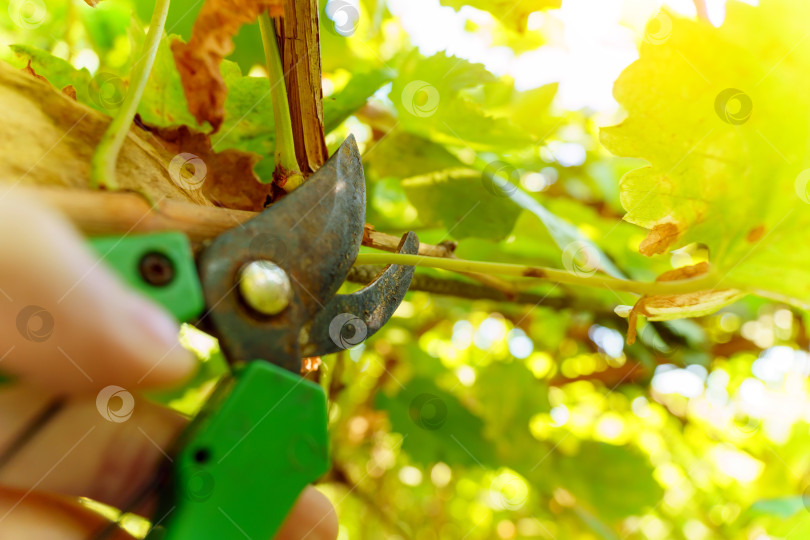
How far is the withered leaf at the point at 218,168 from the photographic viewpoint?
1.56ft

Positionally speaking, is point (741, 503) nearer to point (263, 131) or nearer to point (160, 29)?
point (263, 131)

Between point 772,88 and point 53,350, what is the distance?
479mm

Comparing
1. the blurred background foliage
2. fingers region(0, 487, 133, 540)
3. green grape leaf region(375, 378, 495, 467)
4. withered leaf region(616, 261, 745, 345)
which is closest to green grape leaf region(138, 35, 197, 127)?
the blurred background foliage

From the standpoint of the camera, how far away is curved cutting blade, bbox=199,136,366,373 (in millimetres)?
337

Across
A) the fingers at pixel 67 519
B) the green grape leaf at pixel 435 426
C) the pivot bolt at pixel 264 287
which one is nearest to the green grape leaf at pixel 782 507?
the green grape leaf at pixel 435 426

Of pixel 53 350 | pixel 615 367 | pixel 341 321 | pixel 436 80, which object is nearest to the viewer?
pixel 53 350

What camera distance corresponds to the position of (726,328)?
1.23m

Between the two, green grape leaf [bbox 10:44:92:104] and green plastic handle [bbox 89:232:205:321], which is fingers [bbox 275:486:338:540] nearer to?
green plastic handle [bbox 89:232:205:321]

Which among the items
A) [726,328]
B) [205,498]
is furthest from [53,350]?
[726,328]

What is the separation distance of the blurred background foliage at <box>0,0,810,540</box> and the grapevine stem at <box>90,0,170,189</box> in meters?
0.10

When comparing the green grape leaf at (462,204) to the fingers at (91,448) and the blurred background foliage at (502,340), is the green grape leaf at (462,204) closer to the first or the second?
the blurred background foliage at (502,340)

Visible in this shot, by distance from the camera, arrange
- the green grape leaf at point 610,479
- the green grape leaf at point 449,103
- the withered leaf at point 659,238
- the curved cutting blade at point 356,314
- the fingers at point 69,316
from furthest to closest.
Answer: the green grape leaf at point 610,479, the green grape leaf at point 449,103, the withered leaf at point 659,238, the curved cutting blade at point 356,314, the fingers at point 69,316

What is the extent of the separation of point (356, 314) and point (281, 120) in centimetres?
15

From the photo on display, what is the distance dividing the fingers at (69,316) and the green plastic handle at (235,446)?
1.0 inches
